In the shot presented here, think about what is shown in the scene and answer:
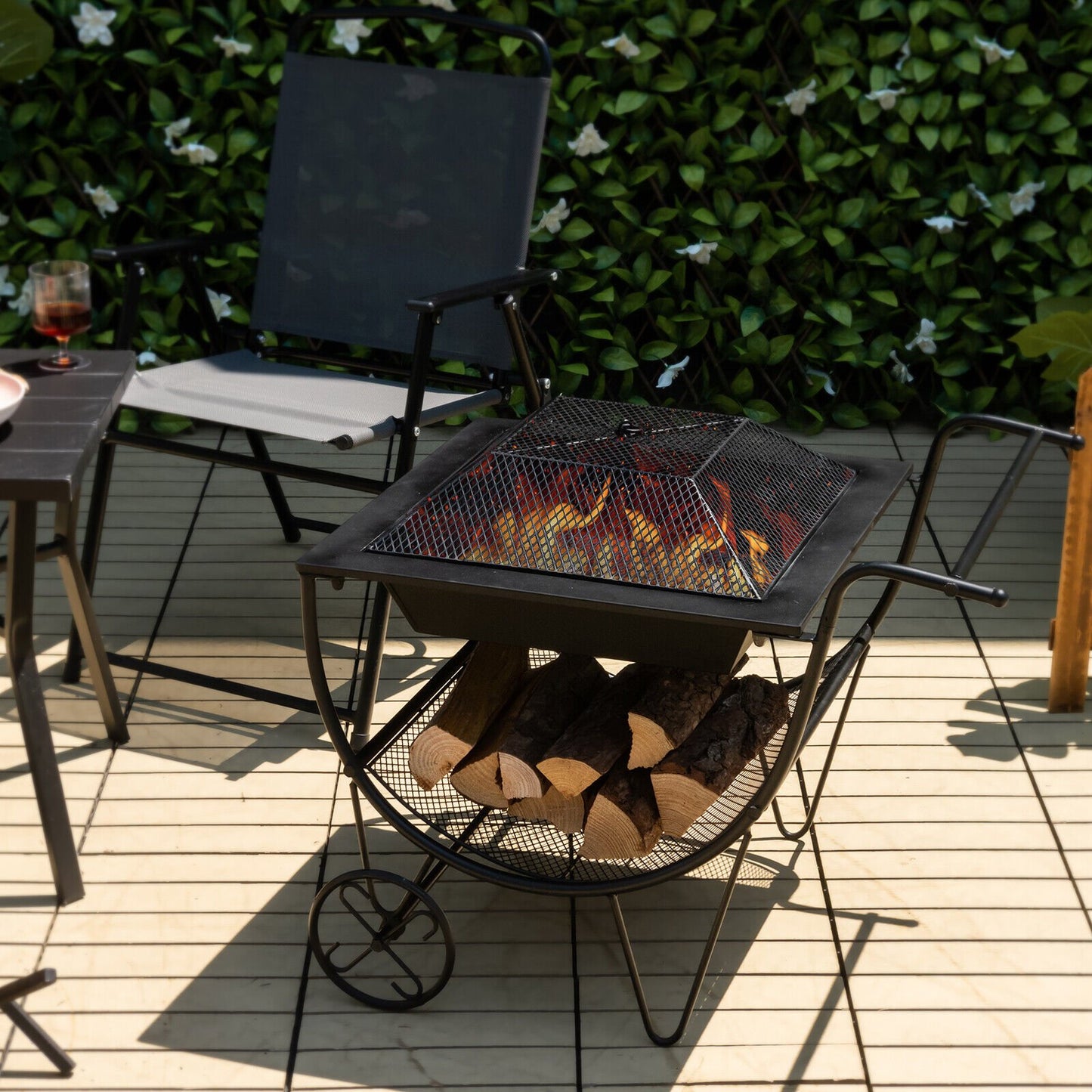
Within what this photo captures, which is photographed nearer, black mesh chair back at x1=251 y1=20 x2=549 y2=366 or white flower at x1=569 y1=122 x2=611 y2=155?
black mesh chair back at x1=251 y1=20 x2=549 y2=366

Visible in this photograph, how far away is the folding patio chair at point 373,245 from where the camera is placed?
2707 mm

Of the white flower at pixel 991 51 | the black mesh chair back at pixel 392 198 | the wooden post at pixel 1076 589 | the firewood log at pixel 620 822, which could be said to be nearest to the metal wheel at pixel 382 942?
the firewood log at pixel 620 822

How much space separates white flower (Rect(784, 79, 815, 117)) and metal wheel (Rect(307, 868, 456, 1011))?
2482 millimetres

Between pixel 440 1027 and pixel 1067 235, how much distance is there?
291cm

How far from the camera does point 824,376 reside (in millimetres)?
3996

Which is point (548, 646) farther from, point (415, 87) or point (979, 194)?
point (979, 194)

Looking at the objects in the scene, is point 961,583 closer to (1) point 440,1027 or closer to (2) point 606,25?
(1) point 440,1027

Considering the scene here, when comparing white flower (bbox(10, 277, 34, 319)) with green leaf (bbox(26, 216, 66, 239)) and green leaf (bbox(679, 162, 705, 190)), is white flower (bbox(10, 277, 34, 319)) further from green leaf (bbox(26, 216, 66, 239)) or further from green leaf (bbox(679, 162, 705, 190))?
green leaf (bbox(679, 162, 705, 190))

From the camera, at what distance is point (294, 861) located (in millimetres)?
2264

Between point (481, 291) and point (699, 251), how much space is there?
1.51 meters

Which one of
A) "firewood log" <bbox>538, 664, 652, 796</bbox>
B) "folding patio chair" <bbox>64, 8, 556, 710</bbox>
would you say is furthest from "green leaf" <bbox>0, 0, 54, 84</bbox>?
"firewood log" <bbox>538, 664, 652, 796</bbox>

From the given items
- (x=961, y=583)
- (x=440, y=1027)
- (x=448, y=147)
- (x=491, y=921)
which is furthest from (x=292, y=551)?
(x=961, y=583)

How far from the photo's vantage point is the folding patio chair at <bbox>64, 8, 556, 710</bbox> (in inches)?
107

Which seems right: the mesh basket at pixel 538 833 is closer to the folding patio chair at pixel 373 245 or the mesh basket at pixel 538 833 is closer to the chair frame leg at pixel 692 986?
the chair frame leg at pixel 692 986
